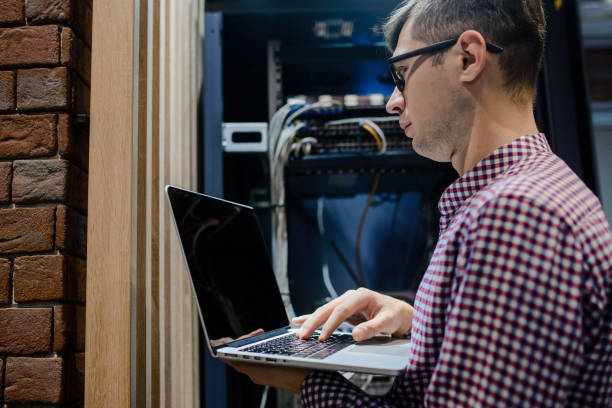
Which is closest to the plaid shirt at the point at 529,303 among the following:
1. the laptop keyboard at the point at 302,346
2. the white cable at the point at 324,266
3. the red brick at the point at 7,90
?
the laptop keyboard at the point at 302,346

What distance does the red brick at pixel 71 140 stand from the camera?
0.87m

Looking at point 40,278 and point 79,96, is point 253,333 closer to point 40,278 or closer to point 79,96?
point 40,278

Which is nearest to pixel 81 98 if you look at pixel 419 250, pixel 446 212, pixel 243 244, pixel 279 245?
pixel 243 244

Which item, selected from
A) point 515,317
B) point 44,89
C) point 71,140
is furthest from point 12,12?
point 515,317

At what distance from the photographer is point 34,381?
2.67 feet

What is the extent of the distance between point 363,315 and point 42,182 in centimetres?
68

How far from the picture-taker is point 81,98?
0.92m

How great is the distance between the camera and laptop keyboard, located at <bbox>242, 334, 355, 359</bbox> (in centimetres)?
70

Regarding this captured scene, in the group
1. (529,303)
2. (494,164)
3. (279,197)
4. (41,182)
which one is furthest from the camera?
(279,197)

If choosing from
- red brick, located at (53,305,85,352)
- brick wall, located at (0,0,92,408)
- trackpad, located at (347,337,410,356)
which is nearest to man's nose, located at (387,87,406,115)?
trackpad, located at (347,337,410,356)

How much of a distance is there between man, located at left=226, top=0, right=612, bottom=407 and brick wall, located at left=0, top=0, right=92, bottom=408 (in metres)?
0.39

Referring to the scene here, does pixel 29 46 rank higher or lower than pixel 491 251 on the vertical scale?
higher

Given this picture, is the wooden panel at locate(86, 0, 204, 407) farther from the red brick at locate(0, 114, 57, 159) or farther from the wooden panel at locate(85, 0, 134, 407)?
the red brick at locate(0, 114, 57, 159)

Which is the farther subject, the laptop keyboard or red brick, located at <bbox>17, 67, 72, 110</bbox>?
red brick, located at <bbox>17, 67, 72, 110</bbox>
